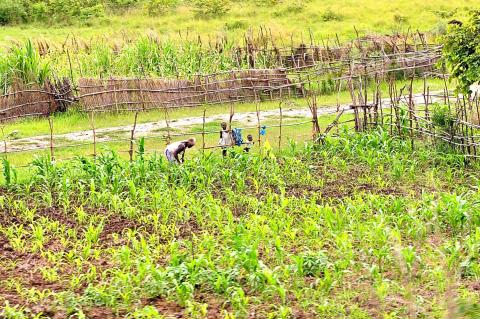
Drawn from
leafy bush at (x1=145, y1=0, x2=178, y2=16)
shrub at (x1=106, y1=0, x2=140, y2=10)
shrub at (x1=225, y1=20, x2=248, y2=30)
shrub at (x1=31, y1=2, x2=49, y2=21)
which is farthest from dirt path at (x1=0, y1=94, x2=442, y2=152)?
shrub at (x1=106, y1=0, x2=140, y2=10)

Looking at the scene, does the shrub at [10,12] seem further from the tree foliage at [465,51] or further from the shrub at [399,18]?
the tree foliage at [465,51]

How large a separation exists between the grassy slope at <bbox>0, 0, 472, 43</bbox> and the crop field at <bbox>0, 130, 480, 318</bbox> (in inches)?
562

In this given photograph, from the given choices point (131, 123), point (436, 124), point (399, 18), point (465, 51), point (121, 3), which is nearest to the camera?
point (465, 51)

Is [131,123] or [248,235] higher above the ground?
[131,123]

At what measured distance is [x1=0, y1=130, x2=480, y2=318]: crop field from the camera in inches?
210

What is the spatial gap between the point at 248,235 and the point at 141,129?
715 cm

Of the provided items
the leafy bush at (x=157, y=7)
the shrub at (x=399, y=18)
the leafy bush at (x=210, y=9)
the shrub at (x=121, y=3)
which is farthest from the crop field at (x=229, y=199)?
the shrub at (x=121, y=3)

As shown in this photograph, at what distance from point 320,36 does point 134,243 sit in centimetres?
1772

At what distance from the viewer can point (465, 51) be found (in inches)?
339

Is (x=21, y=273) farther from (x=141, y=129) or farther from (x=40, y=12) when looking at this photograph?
(x=40, y=12)

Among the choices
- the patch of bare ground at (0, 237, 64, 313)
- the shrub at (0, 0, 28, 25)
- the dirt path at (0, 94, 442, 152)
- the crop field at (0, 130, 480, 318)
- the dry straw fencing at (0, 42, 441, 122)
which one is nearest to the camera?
the crop field at (0, 130, 480, 318)

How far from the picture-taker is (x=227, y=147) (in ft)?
33.0

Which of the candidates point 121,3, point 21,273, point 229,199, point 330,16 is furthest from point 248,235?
point 121,3

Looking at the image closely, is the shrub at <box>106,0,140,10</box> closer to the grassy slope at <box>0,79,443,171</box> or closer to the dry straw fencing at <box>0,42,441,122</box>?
the dry straw fencing at <box>0,42,441,122</box>
